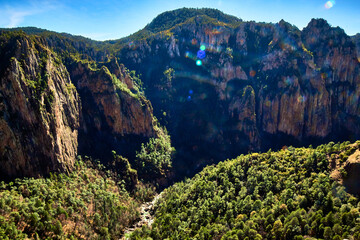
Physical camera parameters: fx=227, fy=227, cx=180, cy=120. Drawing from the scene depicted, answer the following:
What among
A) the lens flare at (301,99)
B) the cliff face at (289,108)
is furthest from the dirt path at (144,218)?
the lens flare at (301,99)

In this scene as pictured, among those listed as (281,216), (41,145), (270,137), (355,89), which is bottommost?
(281,216)

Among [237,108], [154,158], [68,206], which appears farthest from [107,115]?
[237,108]

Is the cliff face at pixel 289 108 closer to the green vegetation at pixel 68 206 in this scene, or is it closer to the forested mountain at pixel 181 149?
the forested mountain at pixel 181 149

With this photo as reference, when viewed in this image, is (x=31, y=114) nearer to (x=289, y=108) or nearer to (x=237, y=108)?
(x=237, y=108)

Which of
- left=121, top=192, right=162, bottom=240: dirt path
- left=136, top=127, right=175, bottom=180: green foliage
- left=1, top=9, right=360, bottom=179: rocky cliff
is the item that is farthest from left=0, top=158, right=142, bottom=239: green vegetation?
left=136, top=127, right=175, bottom=180: green foliage

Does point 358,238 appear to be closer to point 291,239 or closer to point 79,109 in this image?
point 291,239

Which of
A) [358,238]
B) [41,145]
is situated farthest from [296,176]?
A: [41,145]
